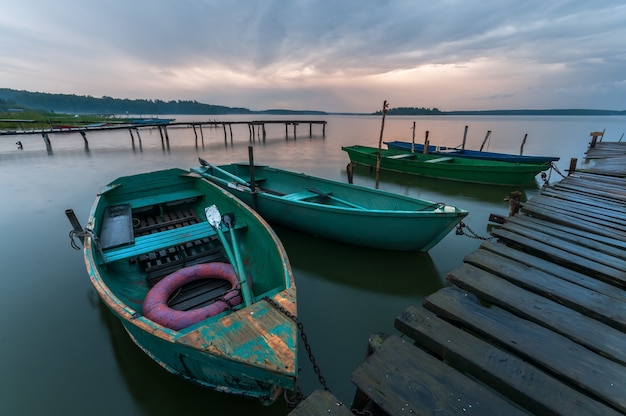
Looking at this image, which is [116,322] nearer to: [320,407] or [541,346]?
[320,407]

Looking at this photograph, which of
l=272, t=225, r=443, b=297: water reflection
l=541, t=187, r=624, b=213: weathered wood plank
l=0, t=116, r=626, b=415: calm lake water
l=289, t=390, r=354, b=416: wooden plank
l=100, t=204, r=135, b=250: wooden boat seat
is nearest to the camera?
l=289, t=390, r=354, b=416: wooden plank

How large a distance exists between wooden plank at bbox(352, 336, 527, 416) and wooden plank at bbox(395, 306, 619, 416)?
154mm

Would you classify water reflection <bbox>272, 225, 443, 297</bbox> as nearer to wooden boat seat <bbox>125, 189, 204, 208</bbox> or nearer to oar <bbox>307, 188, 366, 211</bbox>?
oar <bbox>307, 188, 366, 211</bbox>

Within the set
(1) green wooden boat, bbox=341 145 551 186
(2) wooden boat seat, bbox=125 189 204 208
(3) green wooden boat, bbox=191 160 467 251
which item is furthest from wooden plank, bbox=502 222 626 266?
(1) green wooden boat, bbox=341 145 551 186

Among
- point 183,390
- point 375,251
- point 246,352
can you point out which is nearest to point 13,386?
point 183,390

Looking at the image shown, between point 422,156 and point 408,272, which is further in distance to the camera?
point 422,156

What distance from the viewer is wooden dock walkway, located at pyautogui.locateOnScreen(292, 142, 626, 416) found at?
1.91 metres

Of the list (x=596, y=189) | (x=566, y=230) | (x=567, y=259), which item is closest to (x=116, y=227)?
(x=567, y=259)

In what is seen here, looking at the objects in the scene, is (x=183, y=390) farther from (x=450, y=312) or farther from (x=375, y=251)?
(x=375, y=251)

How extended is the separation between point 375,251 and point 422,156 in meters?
12.5

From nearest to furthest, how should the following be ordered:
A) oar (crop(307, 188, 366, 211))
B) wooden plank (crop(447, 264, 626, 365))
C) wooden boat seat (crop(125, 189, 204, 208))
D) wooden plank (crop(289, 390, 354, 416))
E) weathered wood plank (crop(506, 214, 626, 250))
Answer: wooden plank (crop(289, 390, 354, 416)) → wooden plank (crop(447, 264, 626, 365)) → weathered wood plank (crop(506, 214, 626, 250)) → wooden boat seat (crop(125, 189, 204, 208)) → oar (crop(307, 188, 366, 211))

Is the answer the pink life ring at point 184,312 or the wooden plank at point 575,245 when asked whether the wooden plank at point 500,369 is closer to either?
the pink life ring at point 184,312

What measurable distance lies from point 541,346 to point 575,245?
3.16 meters

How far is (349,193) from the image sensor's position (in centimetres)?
848
